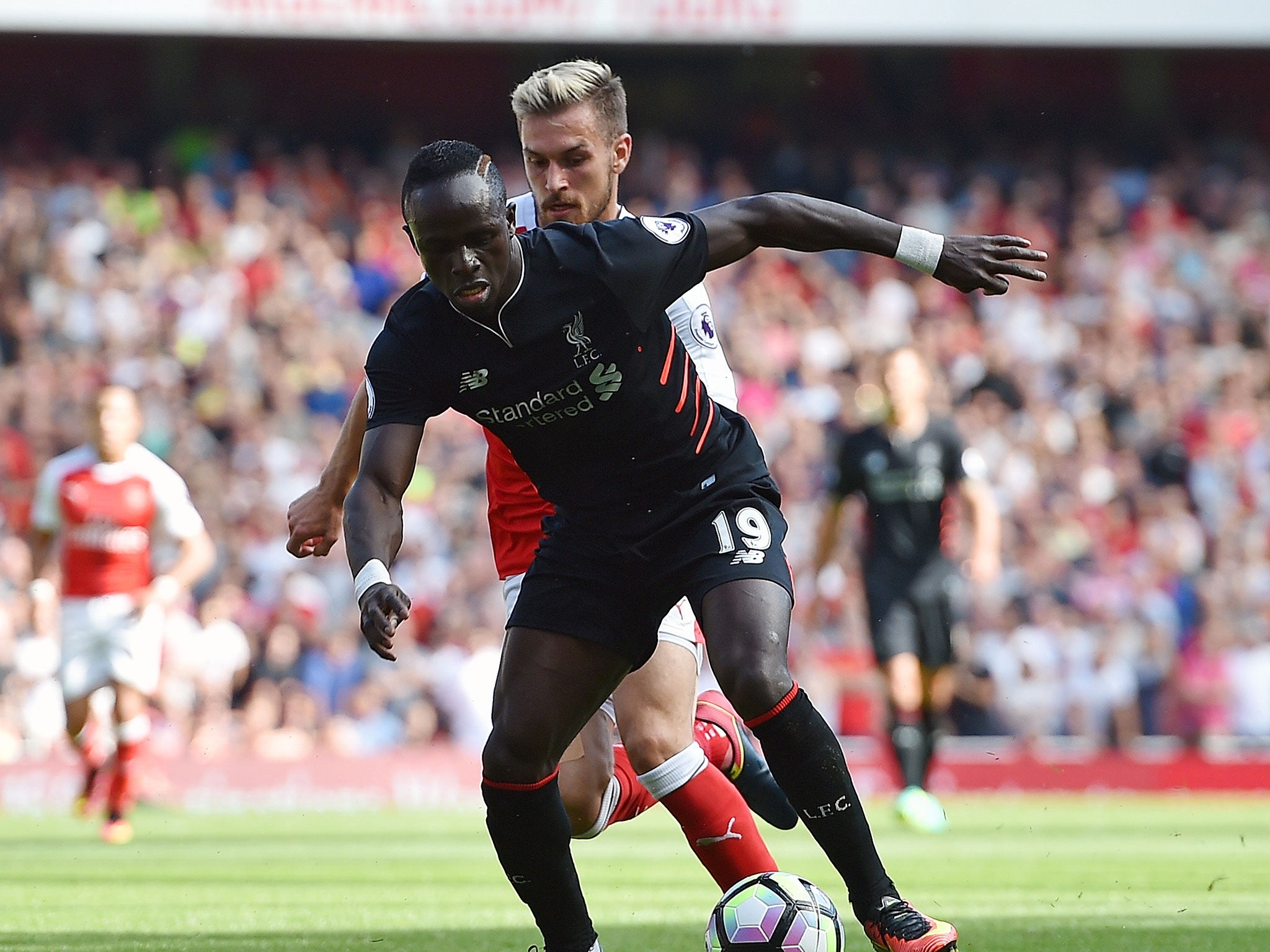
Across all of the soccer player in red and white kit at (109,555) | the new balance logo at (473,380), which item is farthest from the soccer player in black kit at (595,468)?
the soccer player in red and white kit at (109,555)

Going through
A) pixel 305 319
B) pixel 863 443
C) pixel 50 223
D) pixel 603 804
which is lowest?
pixel 603 804

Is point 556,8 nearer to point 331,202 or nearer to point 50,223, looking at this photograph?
point 331,202

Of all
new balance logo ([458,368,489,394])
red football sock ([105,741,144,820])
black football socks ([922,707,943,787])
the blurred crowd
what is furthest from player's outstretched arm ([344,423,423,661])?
the blurred crowd

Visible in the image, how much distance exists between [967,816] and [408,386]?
787 centimetres

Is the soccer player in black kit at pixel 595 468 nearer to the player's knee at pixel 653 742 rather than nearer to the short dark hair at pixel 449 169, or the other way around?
the short dark hair at pixel 449 169

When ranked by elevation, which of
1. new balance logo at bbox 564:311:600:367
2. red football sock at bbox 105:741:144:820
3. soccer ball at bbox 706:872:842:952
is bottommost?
red football sock at bbox 105:741:144:820

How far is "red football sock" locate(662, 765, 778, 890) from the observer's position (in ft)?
17.8

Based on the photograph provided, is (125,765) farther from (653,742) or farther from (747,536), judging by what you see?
(747,536)

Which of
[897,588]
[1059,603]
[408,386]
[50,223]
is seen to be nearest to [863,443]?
[897,588]

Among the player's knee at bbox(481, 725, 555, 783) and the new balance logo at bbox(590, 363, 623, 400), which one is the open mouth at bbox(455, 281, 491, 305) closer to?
the new balance logo at bbox(590, 363, 623, 400)

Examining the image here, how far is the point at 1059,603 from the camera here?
16.1 metres

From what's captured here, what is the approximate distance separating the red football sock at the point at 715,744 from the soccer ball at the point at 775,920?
151 cm

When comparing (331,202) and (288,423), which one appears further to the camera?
(331,202)

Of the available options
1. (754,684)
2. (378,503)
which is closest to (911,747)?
(754,684)
